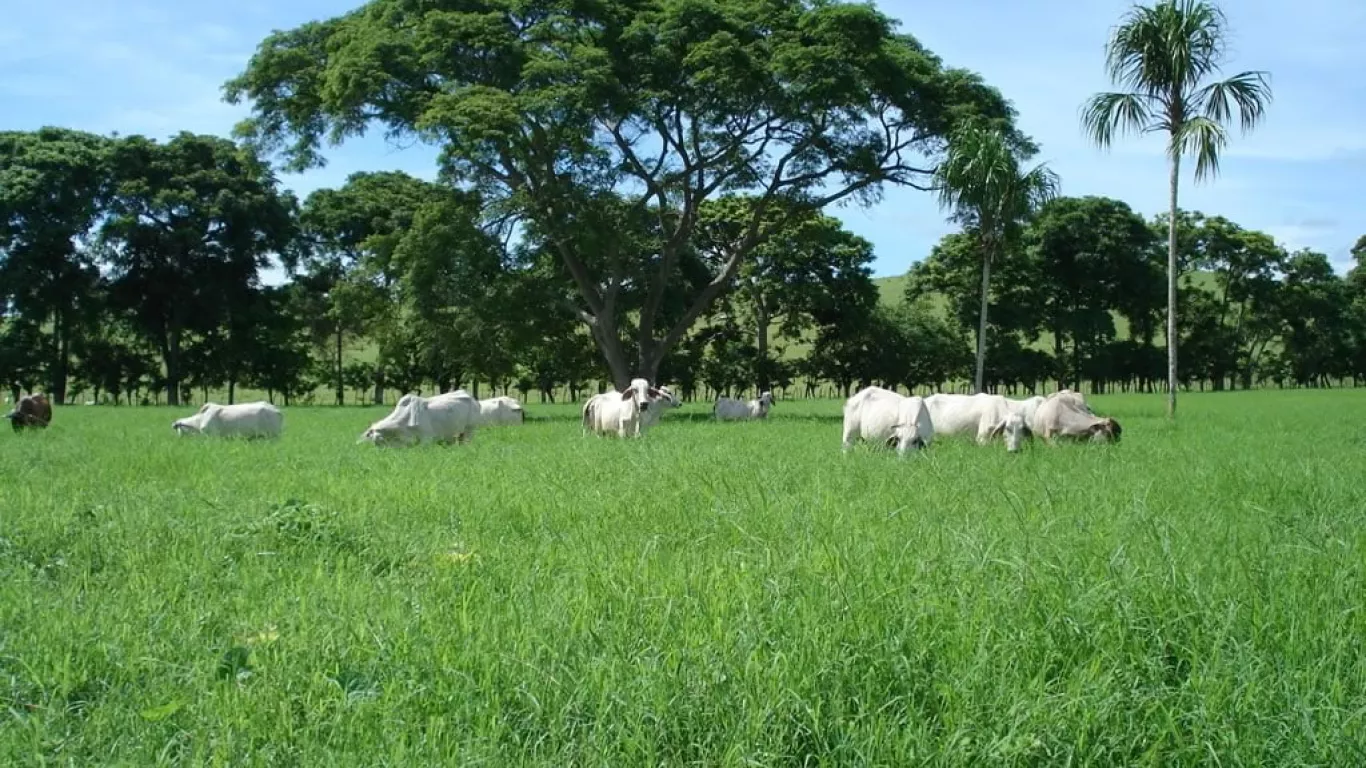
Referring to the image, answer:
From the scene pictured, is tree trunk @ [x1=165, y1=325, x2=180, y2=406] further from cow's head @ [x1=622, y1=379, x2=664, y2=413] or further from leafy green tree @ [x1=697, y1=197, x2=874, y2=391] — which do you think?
cow's head @ [x1=622, y1=379, x2=664, y2=413]

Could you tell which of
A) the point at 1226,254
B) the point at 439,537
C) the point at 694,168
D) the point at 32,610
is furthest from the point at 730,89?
the point at 1226,254

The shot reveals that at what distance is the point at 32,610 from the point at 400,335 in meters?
31.3

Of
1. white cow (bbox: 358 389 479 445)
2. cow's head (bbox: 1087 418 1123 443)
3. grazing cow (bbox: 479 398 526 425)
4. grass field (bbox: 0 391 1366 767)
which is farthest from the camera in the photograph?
grazing cow (bbox: 479 398 526 425)

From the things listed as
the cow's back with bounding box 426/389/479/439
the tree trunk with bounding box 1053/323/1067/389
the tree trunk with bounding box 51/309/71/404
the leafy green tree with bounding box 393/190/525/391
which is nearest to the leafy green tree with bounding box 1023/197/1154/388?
the tree trunk with bounding box 1053/323/1067/389

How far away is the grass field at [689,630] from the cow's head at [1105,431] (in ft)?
21.6

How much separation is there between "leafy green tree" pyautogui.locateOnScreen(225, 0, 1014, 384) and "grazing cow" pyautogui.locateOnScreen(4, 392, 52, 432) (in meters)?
9.23

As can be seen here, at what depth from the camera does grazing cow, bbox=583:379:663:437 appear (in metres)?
17.4

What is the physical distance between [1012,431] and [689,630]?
392 inches

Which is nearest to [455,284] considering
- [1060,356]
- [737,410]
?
[737,410]

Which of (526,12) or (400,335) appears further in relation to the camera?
(400,335)

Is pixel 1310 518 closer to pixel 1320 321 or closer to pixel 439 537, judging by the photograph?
pixel 439 537

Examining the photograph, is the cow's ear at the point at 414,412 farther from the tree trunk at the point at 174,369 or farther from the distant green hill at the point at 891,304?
the distant green hill at the point at 891,304

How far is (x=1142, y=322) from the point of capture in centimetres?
5688

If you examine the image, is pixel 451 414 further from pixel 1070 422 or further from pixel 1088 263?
pixel 1088 263
